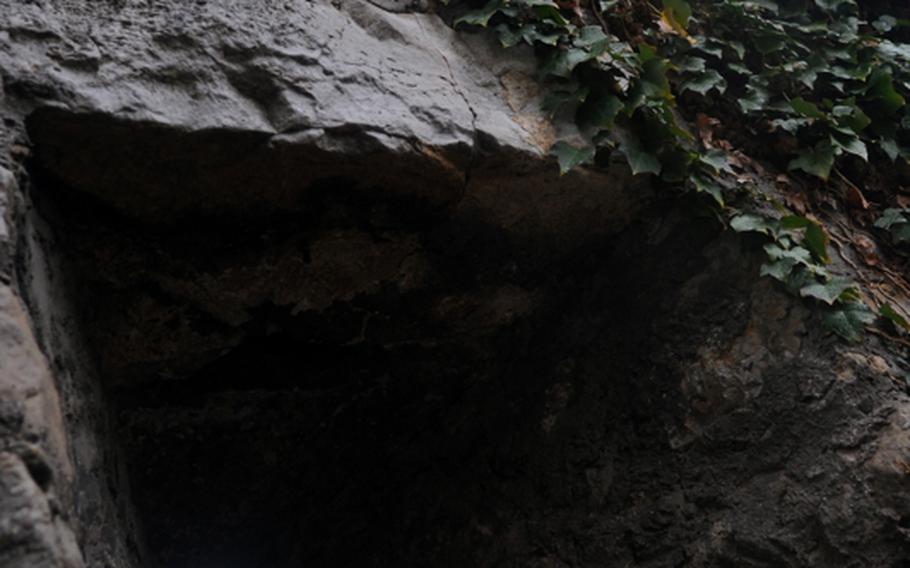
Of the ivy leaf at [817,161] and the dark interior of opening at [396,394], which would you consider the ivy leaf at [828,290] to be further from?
the ivy leaf at [817,161]

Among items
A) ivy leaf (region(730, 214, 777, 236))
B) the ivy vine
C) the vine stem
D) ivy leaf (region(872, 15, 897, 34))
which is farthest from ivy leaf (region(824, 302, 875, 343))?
ivy leaf (region(872, 15, 897, 34))

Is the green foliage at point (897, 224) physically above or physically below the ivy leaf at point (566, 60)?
below

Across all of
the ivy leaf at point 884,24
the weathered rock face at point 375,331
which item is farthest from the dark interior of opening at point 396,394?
the ivy leaf at point 884,24

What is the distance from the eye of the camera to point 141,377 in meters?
1.69

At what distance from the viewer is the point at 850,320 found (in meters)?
1.67

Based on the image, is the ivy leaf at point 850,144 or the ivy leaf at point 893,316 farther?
the ivy leaf at point 850,144

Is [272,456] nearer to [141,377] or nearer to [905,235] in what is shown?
[141,377]

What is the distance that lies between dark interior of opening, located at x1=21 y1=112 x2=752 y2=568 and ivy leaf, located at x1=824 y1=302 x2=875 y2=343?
0.26m

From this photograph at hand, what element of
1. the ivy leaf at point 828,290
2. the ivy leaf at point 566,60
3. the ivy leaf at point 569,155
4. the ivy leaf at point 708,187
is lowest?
the ivy leaf at point 828,290

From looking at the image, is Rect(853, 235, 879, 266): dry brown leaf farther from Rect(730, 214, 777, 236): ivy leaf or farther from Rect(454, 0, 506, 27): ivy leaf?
Rect(454, 0, 506, 27): ivy leaf

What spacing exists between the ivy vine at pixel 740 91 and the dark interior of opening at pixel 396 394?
188mm

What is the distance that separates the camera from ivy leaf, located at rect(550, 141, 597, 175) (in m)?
1.69

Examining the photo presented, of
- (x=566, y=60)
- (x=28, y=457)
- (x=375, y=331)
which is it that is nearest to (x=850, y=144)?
(x=566, y=60)

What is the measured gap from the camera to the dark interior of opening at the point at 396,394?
5.36ft
